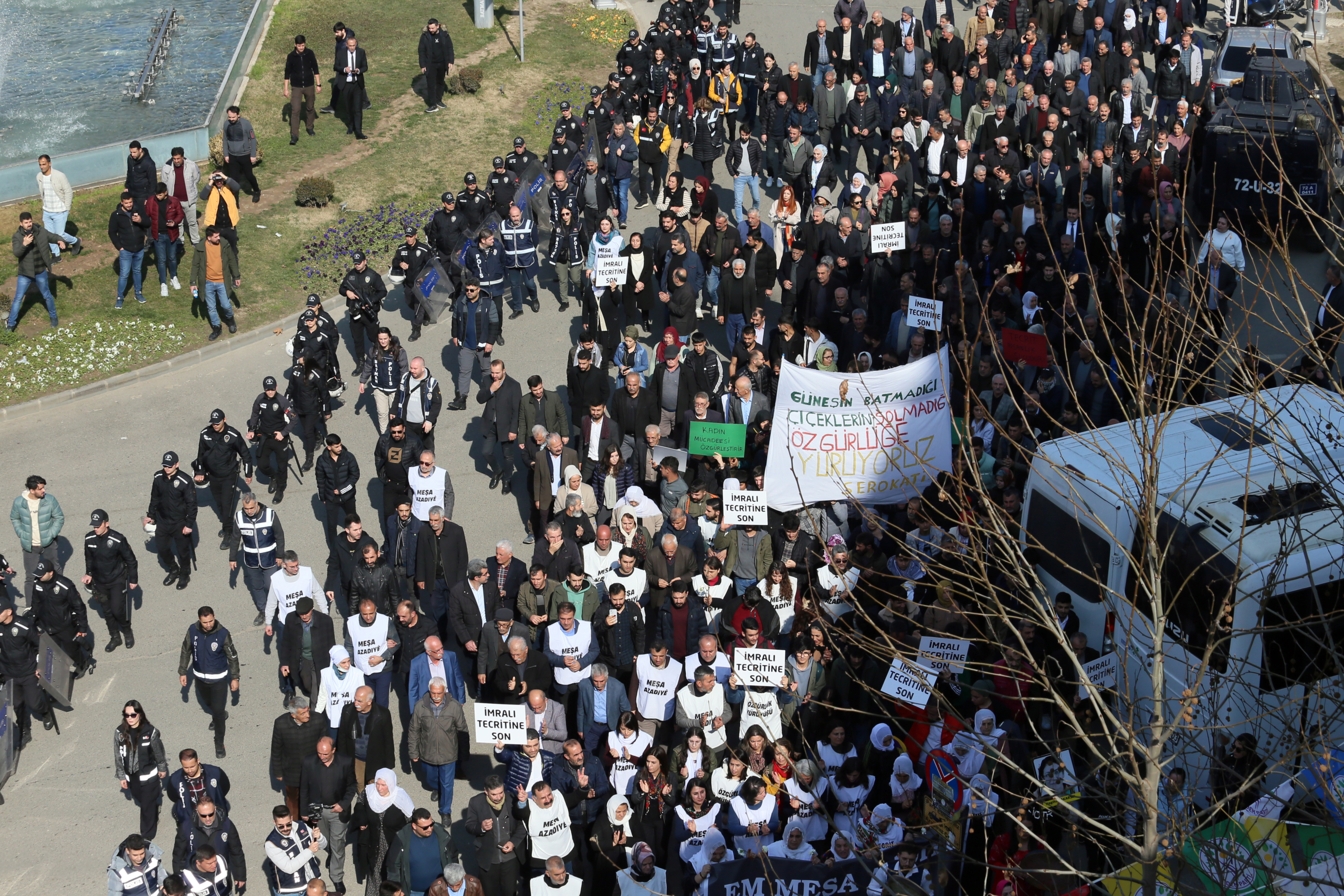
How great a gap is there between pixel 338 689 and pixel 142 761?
1827mm

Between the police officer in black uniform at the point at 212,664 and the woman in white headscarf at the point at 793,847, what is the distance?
5.75m

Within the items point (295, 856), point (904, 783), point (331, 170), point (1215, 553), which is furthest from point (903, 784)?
point (331, 170)

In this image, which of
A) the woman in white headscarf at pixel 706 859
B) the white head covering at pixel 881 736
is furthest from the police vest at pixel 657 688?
the white head covering at pixel 881 736

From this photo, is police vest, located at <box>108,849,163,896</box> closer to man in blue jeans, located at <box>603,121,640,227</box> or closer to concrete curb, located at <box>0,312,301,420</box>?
concrete curb, located at <box>0,312,301,420</box>

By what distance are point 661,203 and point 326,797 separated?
13963 millimetres

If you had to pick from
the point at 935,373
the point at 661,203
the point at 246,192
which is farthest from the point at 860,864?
the point at 246,192

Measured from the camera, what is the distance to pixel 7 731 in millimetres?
15117

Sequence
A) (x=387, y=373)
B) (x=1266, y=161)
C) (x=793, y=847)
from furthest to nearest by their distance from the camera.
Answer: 1. (x=1266, y=161)
2. (x=387, y=373)
3. (x=793, y=847)

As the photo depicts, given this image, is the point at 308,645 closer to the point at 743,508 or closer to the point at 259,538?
the point at 259,538

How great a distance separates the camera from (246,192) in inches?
1104

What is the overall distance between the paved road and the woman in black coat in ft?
4.80

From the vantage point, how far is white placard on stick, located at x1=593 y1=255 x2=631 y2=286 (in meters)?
20.4

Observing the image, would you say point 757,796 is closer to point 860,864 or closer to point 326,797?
point 860,864

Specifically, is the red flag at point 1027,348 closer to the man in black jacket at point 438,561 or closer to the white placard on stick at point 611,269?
the white placard on stick at point 611,269
